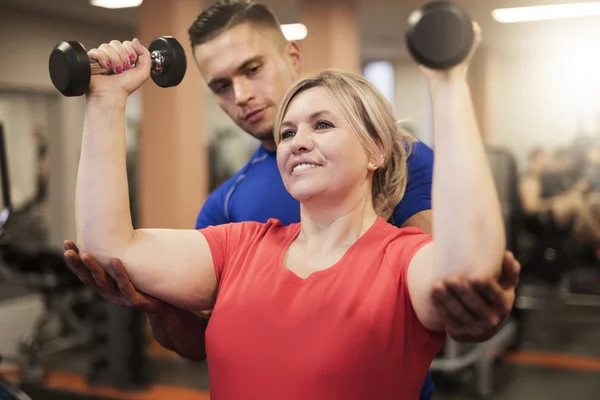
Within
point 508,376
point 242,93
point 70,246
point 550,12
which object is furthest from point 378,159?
point 550,12

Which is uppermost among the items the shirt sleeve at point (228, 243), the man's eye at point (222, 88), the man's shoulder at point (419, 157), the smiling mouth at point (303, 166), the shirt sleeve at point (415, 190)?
the man's eye at point (222, 88)

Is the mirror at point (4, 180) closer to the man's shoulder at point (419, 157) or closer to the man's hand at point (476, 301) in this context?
the man's shoulder at point (419, 157)

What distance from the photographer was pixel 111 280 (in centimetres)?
113

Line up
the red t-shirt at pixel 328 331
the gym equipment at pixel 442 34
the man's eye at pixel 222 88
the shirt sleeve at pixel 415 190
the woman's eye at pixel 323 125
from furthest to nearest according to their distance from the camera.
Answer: the man's eye at pixel 222 88 → the shirt sleeve at pixel 415 190 → the woman's eye at pixel 323 125 → the red t-shirt at pixel 328 331 → the gym equipment at pixel 442 34

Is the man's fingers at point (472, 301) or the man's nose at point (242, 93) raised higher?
the man's nose at point (242, 93)

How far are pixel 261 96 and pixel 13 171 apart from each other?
4.56 metres

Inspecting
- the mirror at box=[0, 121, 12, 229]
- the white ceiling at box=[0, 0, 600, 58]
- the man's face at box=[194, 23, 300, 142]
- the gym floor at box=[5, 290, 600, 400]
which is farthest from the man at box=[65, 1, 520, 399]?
the white ceiling at box=[0, 0, 600, 58]

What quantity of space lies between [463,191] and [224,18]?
867mm

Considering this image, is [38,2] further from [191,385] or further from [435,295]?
[435,295]

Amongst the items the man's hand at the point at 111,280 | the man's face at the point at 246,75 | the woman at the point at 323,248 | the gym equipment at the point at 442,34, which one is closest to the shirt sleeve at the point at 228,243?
the woman at the point at 323,248

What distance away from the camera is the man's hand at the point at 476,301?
2.73ft

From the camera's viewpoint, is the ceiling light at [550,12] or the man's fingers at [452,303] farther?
the ceiling light at [550,12]

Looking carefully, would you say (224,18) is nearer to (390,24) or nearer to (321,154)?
(321,154)

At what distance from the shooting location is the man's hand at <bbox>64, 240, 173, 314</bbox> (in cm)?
108
